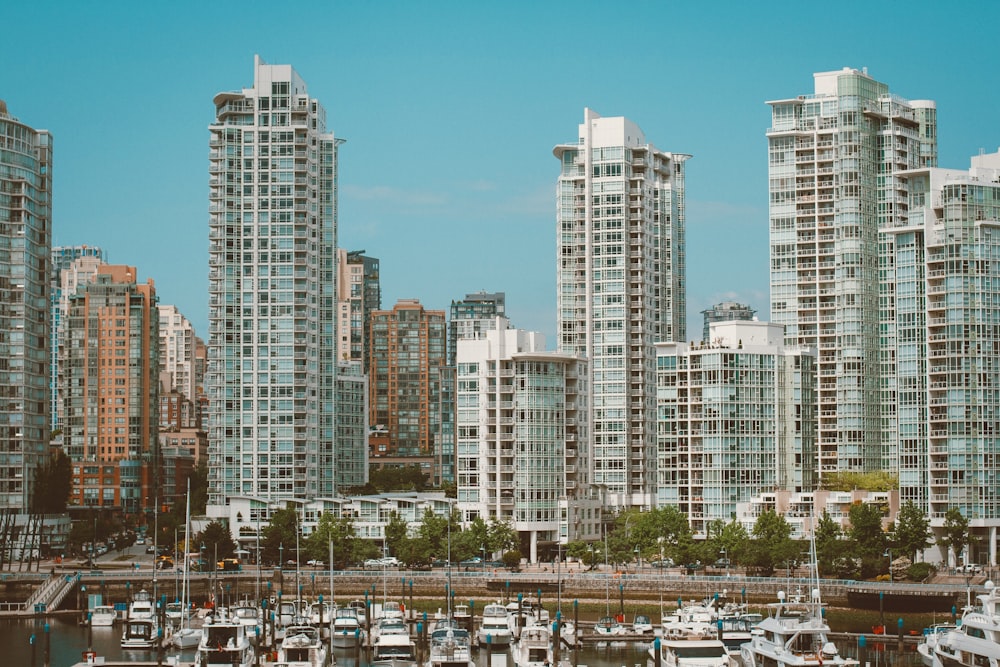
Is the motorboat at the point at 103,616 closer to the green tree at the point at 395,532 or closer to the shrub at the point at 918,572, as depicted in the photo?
the green tree at the point at 395,532

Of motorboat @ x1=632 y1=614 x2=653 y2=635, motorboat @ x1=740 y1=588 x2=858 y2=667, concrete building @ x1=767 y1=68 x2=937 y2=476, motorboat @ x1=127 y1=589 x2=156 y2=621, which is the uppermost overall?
concrete building @ x1=767 y1=68 x2=937 y2=476

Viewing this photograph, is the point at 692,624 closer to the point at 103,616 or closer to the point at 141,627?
the point at 141,627

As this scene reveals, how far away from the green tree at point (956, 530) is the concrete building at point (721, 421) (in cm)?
2565

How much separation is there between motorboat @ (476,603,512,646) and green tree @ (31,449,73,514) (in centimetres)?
7914

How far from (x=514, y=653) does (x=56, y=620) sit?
49.5 m

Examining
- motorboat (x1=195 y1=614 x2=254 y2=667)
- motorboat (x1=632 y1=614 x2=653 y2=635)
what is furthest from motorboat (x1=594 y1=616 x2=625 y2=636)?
motorboat (x1=195 y1=614 x2=254 y2=667)

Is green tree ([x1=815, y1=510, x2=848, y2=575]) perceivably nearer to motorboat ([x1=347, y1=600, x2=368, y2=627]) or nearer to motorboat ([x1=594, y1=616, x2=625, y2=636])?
motorboat ([x1=594, y1=616, x2=625, y2=636])

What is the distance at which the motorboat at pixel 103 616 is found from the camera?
424 ft

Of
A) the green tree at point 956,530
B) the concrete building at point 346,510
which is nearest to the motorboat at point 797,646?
the green tree at point 956,530

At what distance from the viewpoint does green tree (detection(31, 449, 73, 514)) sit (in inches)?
7096

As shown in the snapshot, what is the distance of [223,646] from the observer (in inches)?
3757

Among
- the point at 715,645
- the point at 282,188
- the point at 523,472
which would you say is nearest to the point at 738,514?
the point at 523,472

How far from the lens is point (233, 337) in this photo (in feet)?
612

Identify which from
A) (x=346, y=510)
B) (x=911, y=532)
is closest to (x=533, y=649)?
(x=911, y=532)
